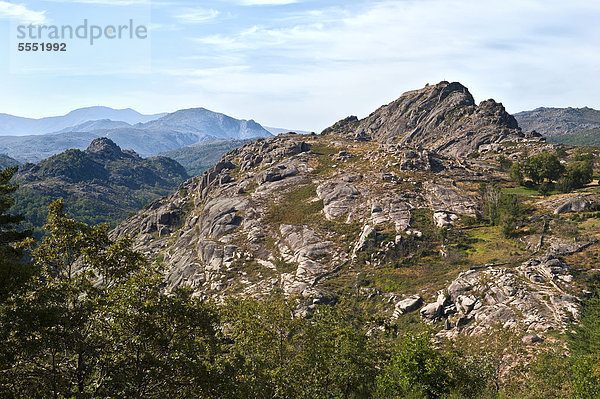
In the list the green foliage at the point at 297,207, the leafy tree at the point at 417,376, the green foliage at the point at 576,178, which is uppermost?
the green foliage at the point at 576,178

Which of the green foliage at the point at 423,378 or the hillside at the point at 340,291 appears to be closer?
the hillside at the point at 340,291

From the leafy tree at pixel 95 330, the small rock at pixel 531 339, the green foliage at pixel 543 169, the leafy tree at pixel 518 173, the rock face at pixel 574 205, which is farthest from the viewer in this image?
the leafy tree at pixel 518 173

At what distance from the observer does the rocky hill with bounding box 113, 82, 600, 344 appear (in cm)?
5544

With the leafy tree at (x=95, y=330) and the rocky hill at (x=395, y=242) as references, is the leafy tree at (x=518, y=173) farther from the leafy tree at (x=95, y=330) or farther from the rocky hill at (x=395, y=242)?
the leafy tree at (x=95, y=330)

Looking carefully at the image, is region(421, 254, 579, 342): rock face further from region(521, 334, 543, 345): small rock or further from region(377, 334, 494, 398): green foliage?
region(377, 334, 494, 398): green foliage

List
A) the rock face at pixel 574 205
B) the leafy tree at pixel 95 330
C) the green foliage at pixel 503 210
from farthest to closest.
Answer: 1. the rock face at pixel 574 205
2. the green foliage at pixel 503 210
3. the leafy tree at pixel 95 330

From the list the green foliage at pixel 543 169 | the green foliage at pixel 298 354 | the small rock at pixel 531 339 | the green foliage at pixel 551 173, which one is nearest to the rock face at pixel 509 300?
the small rock at pixel 531 339

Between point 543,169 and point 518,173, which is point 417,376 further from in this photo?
point 518,173

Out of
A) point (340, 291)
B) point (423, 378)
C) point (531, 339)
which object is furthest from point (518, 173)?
point (423, 378)

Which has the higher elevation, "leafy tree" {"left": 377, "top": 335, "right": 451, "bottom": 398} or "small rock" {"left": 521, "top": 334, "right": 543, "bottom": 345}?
"leafy tree" {"left": 377, "top": 335, "right": 451, "bottom": 398}

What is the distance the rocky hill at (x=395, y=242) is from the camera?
55.4 m

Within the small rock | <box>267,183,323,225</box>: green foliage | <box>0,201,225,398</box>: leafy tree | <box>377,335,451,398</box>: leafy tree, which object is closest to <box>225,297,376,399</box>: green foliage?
<box>377,335,451,398</box>: leafy tree

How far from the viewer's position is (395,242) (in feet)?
Answer: 269

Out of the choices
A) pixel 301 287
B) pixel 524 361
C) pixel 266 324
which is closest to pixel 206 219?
pixel 301 287
